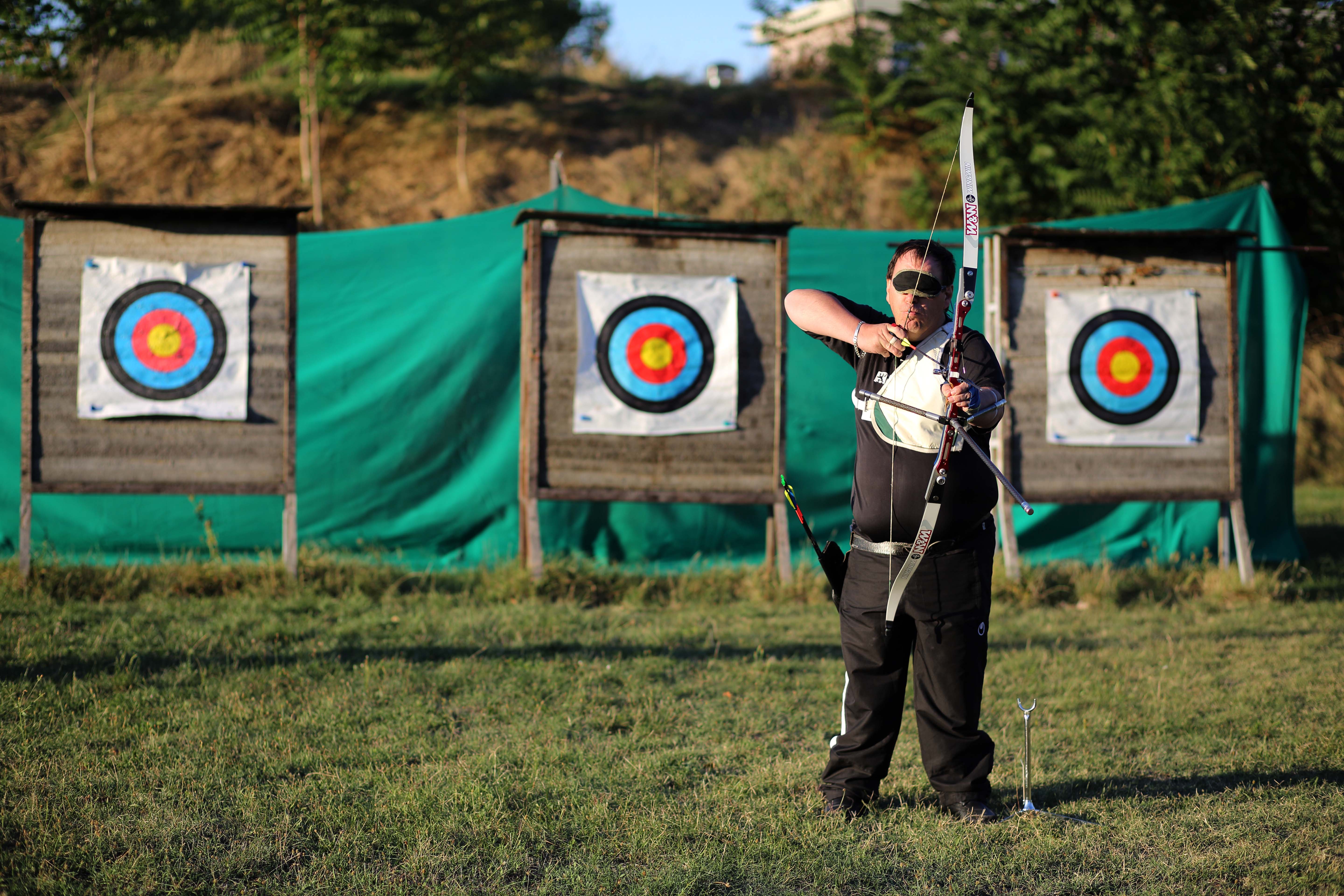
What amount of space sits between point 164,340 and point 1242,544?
6455 mm

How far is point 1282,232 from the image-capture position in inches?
291

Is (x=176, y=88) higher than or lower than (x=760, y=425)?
higher

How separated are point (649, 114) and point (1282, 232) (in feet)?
29.0

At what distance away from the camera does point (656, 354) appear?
20.9ft

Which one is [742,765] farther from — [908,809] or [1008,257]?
[1008,257]

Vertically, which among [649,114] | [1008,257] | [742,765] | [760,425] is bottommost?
[742,765]

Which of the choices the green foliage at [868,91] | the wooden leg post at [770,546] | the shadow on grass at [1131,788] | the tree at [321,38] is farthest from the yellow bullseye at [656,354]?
the green foliage at [868,91]

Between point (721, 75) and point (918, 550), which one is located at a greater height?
point (721, 75)

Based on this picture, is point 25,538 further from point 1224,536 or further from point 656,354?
point 1224,536

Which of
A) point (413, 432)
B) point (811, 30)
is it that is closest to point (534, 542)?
point (413, 432)

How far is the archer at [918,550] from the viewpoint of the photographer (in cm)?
305

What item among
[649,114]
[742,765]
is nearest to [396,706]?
[742,765]

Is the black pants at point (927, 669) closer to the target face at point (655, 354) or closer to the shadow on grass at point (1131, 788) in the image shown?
the shadow on grass at point (1131, 788)

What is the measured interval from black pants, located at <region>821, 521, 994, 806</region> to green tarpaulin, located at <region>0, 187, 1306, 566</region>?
3829 millimetres
